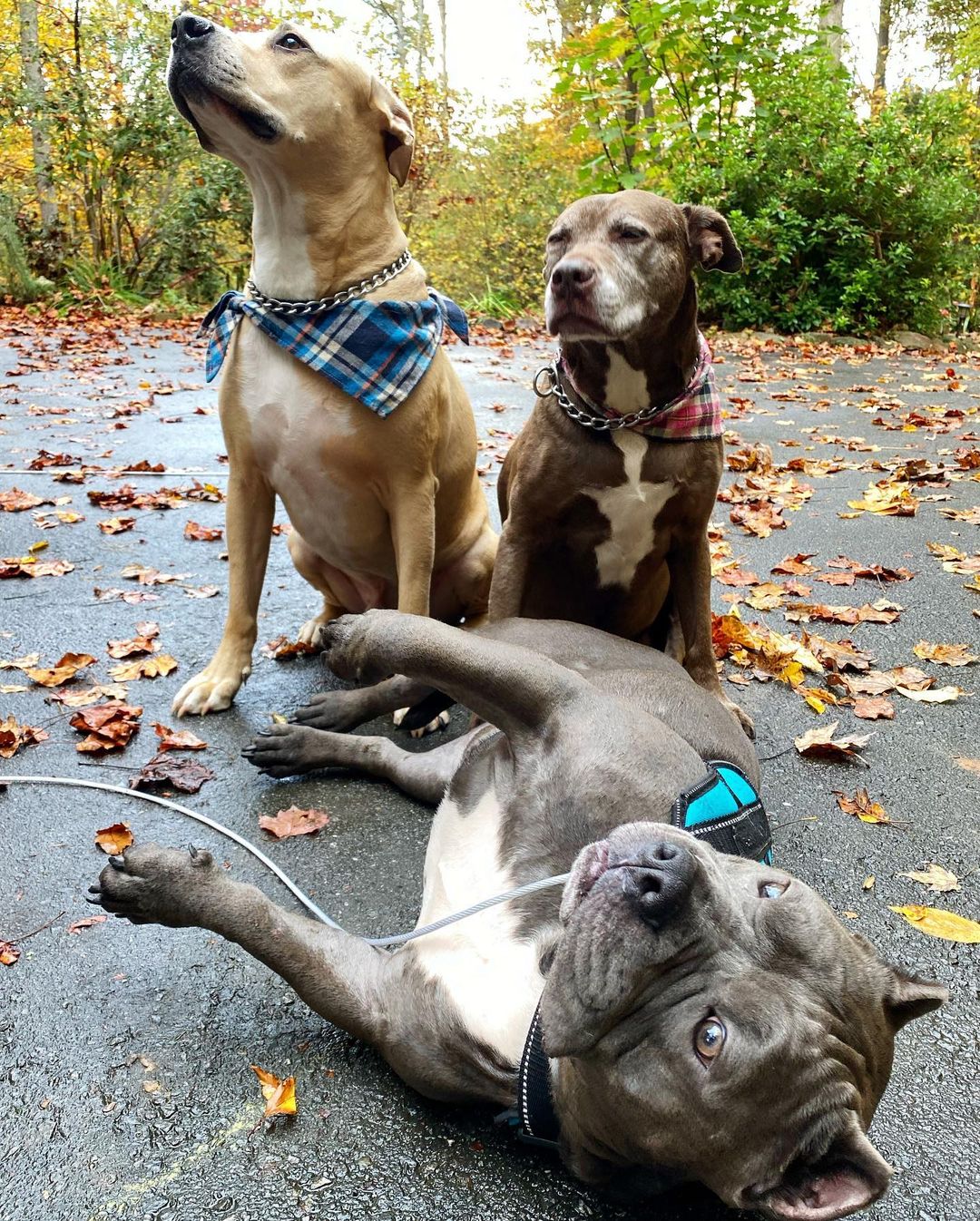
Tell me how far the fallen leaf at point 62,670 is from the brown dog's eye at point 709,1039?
2939 mm

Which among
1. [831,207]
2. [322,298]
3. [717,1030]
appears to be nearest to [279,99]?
[322,298]

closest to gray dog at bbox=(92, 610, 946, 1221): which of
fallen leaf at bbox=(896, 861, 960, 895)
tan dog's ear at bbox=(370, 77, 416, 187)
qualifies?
fallen leaf at bbox=(896, 861, 960, 895)

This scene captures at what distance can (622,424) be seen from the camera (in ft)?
11.1

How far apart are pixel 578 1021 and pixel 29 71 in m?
18.2

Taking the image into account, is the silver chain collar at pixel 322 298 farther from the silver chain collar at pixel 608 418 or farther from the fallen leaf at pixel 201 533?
the fallen leaf at pixel 201 533

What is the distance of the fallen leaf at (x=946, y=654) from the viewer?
4336 millimetres

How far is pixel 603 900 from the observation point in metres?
1.81

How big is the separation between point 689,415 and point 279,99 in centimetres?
177

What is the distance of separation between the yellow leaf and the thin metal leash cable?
3.66 feet

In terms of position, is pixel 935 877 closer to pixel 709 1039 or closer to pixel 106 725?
pixel 709 1039

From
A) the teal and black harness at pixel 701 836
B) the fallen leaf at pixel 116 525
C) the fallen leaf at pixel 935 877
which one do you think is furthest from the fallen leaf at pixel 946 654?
the fallen leaf at pixel 116 525

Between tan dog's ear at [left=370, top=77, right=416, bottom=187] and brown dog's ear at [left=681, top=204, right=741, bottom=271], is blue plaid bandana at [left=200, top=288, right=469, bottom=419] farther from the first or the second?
brown dog's ear at [left=681, top=204, right=741, bottom=271]

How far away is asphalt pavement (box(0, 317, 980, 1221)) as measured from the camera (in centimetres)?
191

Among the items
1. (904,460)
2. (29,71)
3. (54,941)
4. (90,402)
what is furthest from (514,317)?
(54,941)
